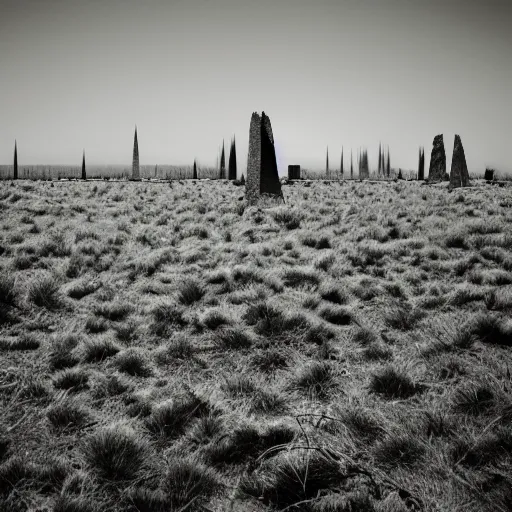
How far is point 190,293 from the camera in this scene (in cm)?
528

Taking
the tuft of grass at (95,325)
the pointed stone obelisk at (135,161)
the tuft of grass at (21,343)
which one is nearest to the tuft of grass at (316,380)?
the tuft of grass at (95,325)

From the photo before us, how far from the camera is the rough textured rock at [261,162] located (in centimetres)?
1187

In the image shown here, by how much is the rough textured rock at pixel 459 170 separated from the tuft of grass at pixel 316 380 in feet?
53.9

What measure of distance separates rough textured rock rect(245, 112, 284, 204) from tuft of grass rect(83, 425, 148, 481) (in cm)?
964

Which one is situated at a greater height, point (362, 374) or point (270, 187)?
point (270, 187)

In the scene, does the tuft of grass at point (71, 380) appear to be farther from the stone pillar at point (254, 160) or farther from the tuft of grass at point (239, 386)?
the stone pillar at point (254, 160)

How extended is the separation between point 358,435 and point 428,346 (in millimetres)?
1487

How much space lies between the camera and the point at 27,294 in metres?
5.25

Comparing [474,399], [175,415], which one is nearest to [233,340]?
[175,415]

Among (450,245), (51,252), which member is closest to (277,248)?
(450,245)

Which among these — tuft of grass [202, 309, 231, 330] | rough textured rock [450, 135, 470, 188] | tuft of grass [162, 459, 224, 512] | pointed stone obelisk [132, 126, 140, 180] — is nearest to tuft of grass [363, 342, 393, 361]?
tuft of grass [202, 309, 231, 330]

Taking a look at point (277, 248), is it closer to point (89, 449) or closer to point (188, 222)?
point (188, 222)

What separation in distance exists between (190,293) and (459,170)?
16412mm

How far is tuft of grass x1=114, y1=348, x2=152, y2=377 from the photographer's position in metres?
3.58
